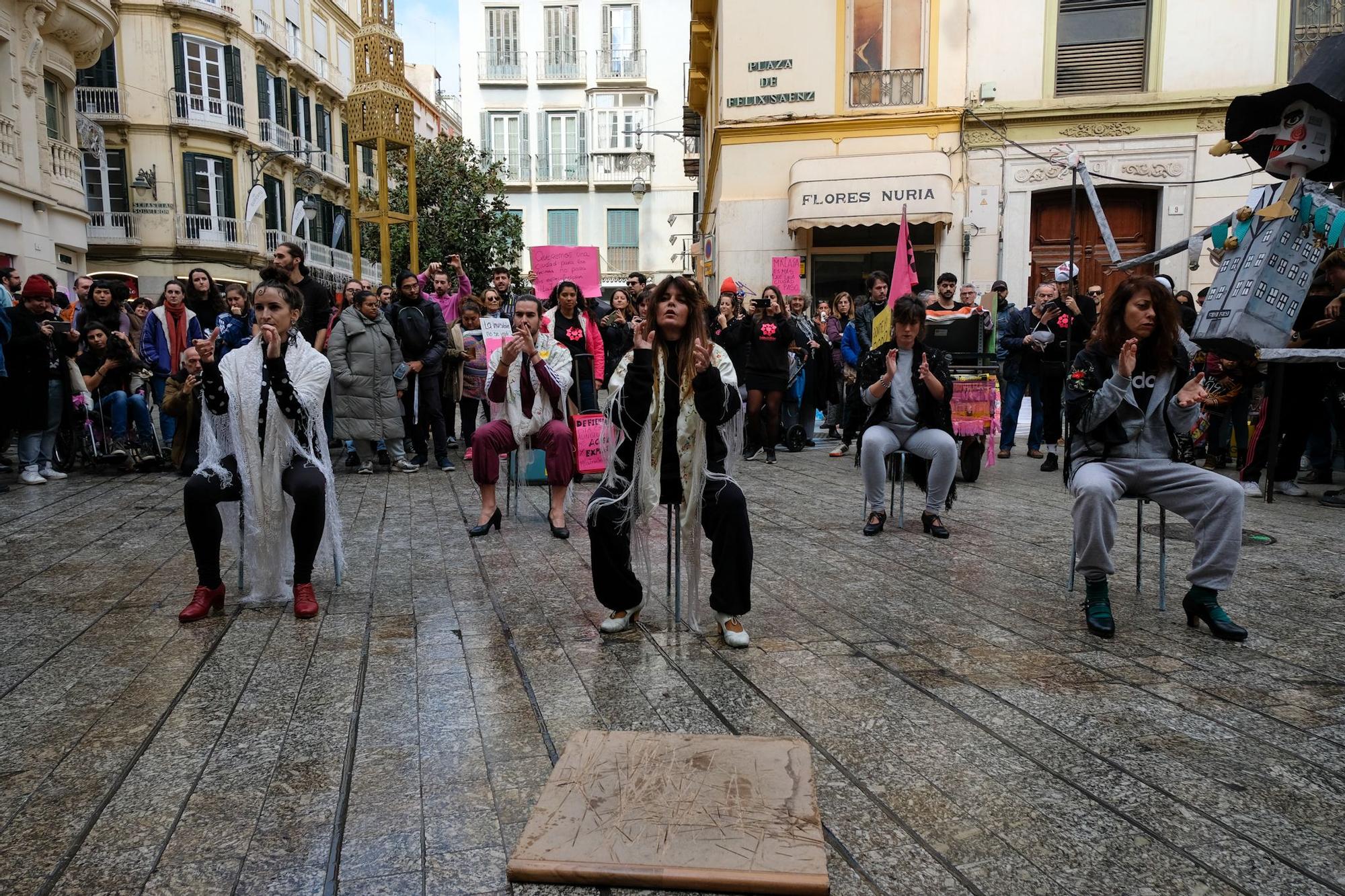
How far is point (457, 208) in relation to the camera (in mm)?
27125

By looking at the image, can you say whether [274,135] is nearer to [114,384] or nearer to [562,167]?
[562,167]

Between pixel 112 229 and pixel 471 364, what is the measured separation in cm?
2489

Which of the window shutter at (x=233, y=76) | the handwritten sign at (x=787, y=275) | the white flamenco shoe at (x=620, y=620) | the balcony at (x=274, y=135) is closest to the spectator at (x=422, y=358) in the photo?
the handwritten sign at (x=787, y=275)

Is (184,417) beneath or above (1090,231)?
beneath

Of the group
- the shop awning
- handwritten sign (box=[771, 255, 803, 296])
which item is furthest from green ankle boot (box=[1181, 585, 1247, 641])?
the shop awning

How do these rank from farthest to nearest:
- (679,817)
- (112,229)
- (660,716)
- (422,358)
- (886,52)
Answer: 1. (112,229)
2. (886,52)
3. (422,358)
4. (660,716)
5. (679,817)

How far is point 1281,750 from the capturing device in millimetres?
2951

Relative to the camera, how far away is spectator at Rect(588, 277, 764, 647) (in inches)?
159

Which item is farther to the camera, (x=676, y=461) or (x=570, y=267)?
(x=570, y=267)

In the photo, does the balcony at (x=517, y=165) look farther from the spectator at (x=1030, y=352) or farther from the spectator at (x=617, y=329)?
the spectator at (x=1030, y=352)

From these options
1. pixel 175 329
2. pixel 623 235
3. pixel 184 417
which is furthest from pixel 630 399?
pixel 623 235

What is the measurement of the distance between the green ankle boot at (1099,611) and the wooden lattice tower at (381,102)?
35.3 feet

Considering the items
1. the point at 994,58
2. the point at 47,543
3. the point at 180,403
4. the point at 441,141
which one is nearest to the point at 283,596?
the point at 47,543

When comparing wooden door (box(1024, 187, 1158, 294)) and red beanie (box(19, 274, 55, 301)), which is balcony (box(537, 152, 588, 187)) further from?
red beanie (box(19, 274, 55, 301))
